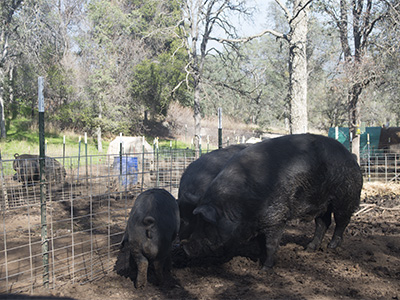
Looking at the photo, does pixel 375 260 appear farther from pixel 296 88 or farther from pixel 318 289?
pixel 296 88

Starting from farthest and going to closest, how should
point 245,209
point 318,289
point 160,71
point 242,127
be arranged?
point 242,127, point 160,71, point 245,209, point 318,289

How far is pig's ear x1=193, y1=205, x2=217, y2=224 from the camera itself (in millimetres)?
4681

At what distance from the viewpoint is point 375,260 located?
5.08m

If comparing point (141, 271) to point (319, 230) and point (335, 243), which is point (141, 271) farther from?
point (335, 243)

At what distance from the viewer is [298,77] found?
980cm

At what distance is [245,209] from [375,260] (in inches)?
78.3

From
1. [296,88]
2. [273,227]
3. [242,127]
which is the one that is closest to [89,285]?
[273,227]

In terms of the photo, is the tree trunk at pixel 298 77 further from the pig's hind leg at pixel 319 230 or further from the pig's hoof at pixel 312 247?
the pig's hoof at pixel 312 247

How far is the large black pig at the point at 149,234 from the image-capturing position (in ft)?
14.1

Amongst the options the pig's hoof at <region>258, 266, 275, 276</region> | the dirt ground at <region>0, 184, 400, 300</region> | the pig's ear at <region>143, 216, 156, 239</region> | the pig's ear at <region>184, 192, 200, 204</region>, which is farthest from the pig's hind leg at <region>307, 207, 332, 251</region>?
the pig's ear at <region>143, 216, 156, 239</region>

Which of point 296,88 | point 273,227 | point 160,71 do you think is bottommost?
point 273,227

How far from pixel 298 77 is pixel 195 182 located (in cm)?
531

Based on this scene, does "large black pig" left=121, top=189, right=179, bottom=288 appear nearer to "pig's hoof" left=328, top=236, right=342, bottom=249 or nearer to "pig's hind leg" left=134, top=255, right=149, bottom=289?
"pig's hind leg" left=134, top=255, right=149, bottom=289

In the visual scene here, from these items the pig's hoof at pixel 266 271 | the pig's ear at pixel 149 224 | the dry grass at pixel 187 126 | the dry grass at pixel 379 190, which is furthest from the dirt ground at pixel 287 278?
the dry grass at pixel 187 126
